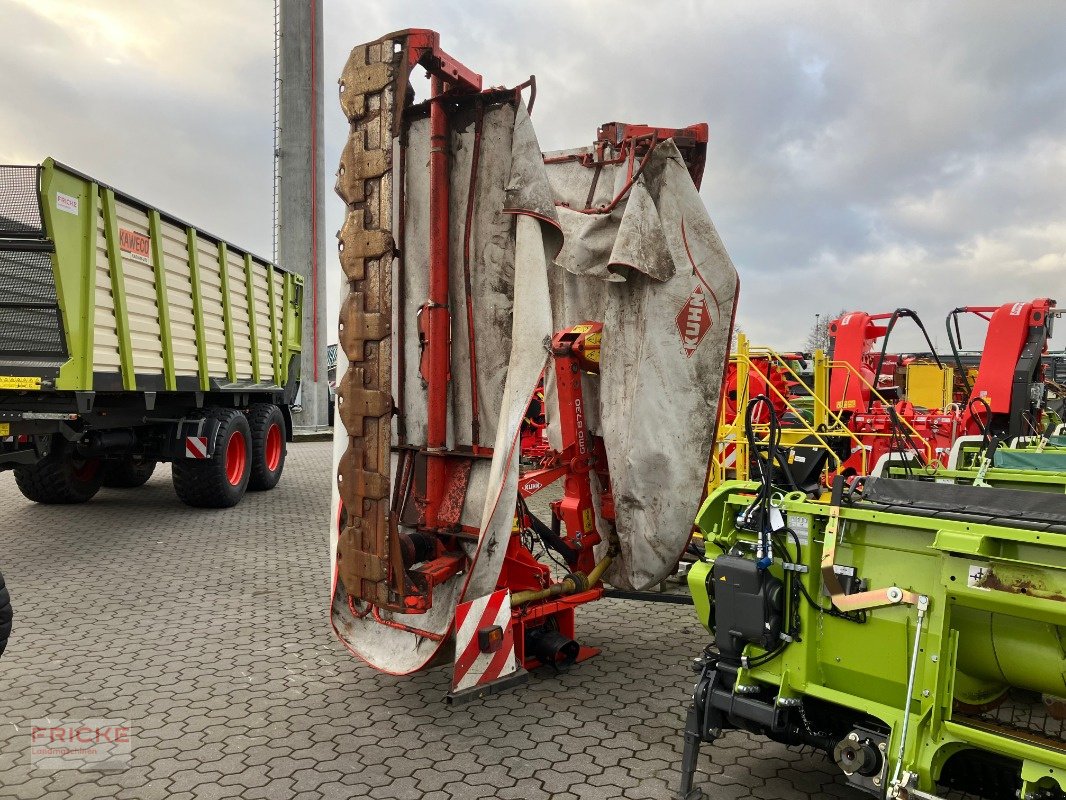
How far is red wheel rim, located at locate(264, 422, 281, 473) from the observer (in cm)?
1095

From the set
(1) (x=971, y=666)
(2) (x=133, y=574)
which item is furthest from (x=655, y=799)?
(2) (x=133, y=574)

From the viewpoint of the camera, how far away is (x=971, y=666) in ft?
8.57

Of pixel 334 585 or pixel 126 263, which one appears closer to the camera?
pixel 334 585

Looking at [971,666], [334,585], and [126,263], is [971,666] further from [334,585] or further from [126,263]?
[126,263]

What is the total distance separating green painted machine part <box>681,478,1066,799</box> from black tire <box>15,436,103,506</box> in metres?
8.01

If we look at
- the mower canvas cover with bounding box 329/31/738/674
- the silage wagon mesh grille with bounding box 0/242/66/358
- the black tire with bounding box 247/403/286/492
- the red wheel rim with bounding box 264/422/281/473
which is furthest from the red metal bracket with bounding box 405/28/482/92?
the red wheel rim with bounding box 264/422/281/473

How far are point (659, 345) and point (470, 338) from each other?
979mm

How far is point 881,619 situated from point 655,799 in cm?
112

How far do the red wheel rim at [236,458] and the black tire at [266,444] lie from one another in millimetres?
306

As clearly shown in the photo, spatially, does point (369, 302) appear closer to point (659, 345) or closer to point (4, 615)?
point (659, 345)

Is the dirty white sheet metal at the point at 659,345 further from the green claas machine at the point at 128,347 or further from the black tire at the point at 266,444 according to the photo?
the black tire at the point at 266,444

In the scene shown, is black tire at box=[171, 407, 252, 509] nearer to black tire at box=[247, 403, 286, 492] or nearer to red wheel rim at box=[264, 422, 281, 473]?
black tire at box=[247, 403, 286, 492]

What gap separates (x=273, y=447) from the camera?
11.1 metres

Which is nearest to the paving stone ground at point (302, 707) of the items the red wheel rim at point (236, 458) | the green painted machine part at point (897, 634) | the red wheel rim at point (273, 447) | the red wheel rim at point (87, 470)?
the green painted machine part at point (897, 634)
